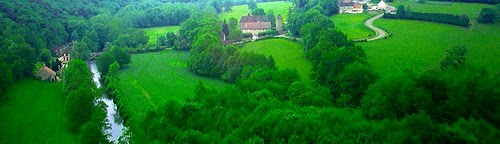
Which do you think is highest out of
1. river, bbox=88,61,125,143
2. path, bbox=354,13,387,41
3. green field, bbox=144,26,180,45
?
path, bbox=354,13,387,41

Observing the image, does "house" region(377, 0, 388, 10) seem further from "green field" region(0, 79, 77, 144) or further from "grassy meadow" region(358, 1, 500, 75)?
"green field" region(0, 79, 77, 144)

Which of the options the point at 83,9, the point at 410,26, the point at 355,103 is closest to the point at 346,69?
the point at 355,103

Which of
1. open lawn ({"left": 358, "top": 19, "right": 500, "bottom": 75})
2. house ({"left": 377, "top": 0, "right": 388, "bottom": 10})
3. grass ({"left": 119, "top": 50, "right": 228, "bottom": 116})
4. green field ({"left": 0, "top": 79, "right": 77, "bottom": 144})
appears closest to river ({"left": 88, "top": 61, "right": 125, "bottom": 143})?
grass ({"left": 119, "top": 50, "right": 228, "bottom": 116})

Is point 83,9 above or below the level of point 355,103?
above

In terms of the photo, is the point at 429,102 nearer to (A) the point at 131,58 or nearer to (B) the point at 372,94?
(B) the point at 372,94

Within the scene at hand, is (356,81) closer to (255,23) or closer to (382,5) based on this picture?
(255,23)
